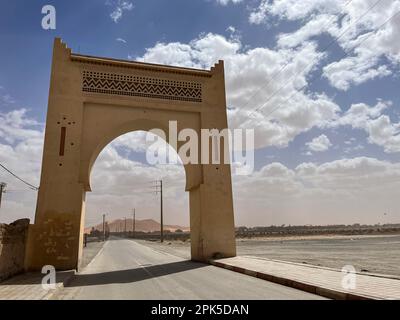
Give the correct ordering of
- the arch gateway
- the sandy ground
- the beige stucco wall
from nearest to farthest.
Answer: the beige stucco wall
the arch gateway
the sandy ground

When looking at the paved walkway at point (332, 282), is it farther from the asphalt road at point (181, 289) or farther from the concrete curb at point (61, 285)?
the concrete curb at point (61, 285)

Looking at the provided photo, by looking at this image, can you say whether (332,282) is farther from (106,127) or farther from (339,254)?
(339,254)

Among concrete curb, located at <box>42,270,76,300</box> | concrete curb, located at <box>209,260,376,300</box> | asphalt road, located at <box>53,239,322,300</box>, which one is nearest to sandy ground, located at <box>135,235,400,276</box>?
concrete curb, located at <box>209,260,376,300</box>

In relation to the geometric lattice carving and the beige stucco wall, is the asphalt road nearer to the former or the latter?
the beige stucco wall

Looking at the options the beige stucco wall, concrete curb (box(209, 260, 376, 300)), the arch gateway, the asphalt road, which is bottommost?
the asphalt road

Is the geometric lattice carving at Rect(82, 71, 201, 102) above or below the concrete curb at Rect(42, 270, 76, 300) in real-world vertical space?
above

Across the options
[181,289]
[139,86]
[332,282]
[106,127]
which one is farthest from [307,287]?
[139,86]

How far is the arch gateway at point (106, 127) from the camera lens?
12438 millimetres

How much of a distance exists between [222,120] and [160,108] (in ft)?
9.10

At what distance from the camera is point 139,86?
14664mm

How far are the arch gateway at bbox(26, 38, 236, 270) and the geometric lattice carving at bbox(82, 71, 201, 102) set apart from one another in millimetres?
38

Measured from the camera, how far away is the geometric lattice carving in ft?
46.1

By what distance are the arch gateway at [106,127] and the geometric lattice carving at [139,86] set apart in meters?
0.04
